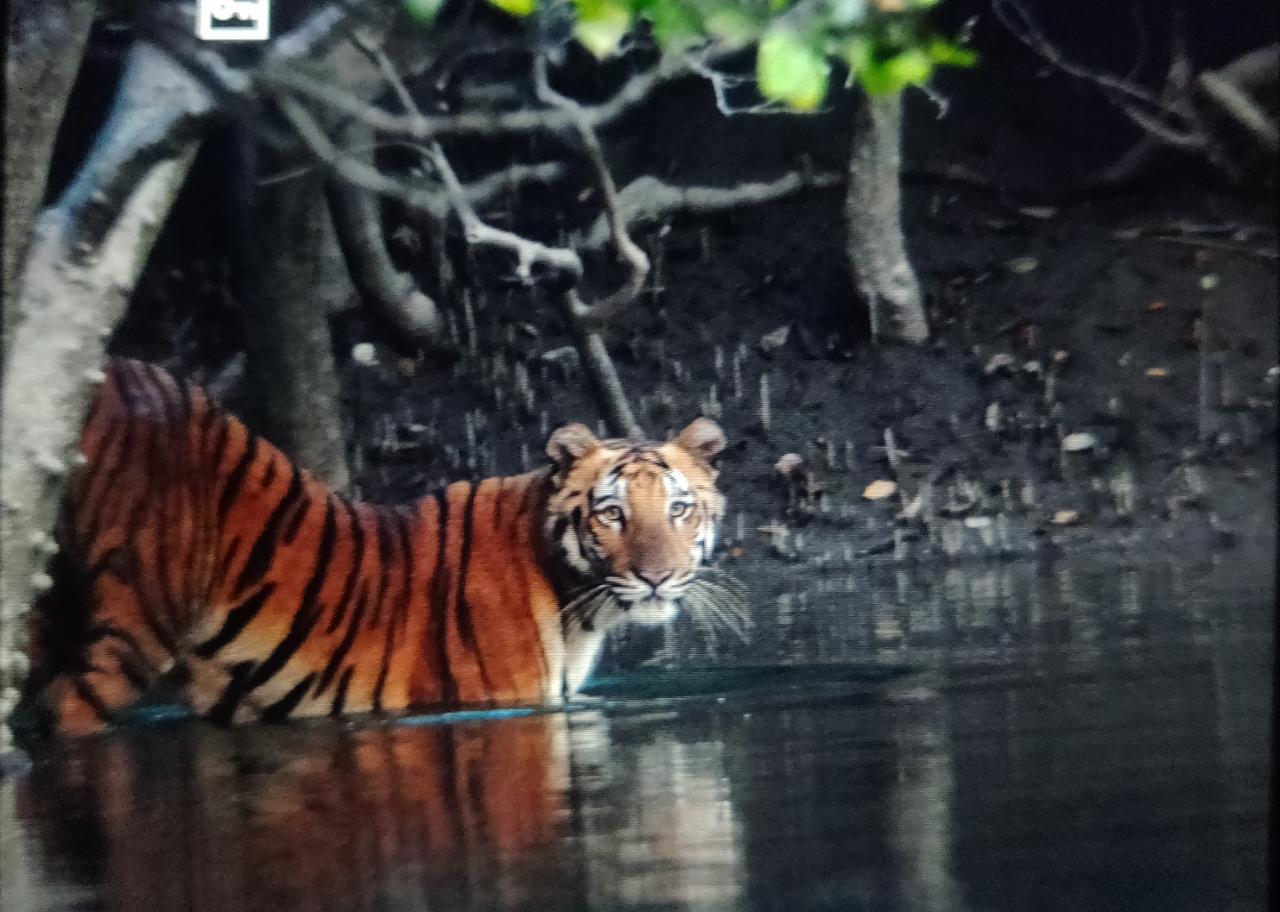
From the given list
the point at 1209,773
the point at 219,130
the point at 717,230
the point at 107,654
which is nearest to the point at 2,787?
the point at 107,654

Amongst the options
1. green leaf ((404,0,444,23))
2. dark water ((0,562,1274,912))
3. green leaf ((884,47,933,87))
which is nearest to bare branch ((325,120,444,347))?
green leaf ((404,0,444,23))

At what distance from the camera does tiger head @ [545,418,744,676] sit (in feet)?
8.41

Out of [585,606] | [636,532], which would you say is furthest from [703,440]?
[585,606]

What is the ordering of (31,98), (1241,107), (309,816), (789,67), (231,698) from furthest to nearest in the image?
(1241,107), (231,698), (789,67), (31,98), (309,816)

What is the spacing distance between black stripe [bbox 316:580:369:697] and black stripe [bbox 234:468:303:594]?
0.53 feet

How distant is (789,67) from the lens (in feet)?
8.02

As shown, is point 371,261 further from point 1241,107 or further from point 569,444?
point 1241,107

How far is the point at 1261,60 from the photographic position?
2.63 meters

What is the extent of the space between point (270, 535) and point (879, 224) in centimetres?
113

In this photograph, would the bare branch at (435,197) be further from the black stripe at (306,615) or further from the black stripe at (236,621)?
the black stripe at (236,621)

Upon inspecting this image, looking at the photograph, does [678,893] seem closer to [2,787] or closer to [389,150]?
[2,787]

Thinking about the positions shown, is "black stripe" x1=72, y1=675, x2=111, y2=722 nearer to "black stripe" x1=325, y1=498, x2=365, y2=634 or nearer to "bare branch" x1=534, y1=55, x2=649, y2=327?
"black stripe" x1=325, y1=498, x2=365, y2=634

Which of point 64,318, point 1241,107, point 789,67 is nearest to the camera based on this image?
point 64,318

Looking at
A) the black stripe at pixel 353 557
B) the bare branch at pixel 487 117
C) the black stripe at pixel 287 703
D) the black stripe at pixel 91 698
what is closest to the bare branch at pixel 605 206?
the bare branch at pixel 487 117
